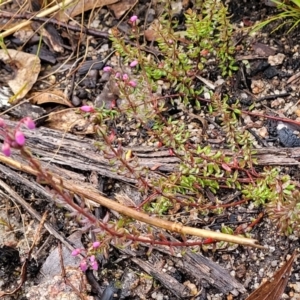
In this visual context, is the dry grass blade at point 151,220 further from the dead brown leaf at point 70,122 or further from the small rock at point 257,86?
the small rock at point 257,86

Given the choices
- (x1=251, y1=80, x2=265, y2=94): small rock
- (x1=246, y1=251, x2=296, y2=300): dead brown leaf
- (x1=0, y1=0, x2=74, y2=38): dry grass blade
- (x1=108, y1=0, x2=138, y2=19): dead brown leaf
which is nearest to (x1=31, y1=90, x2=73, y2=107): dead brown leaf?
(x1=0, y1=0, x2=74, y2=38): dry grass blade

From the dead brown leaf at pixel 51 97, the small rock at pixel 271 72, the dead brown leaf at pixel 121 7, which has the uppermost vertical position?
the dead brown leaf at pixel 121 7

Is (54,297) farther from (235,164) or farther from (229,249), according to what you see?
(235,164)

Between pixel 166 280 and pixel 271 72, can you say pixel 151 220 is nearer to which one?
pixel 166 280

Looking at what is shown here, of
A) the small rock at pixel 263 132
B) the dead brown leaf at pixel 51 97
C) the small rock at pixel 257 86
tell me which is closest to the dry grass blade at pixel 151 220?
the dead brown leaf at pixel 51 97

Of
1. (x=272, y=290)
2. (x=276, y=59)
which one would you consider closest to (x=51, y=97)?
(x=276, y=59)

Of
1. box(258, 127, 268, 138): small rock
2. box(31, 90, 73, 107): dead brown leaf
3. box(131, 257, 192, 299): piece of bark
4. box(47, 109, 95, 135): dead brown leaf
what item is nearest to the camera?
box(131, 257, 192, 299): piece of bark

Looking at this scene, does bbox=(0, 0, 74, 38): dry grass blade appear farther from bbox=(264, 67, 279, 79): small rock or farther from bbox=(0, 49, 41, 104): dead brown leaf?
bbox=(264, 67, 279, 79): small rock
